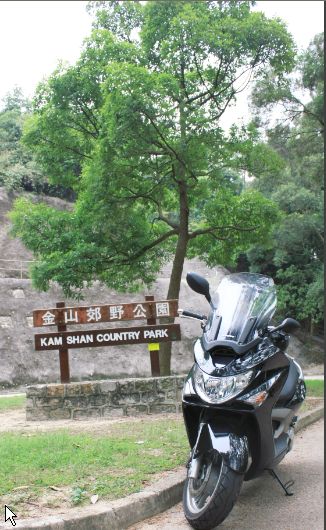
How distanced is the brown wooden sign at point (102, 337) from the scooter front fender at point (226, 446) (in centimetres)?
533

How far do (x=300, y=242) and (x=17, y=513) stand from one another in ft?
52.2

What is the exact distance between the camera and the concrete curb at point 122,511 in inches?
134

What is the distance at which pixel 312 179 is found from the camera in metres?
14.8

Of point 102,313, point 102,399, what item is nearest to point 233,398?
point 102,399

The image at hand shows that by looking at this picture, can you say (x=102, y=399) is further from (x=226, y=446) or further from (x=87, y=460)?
(x=226, y=446)

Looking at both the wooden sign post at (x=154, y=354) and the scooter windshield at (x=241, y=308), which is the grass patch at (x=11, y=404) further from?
the scooter windshield at (x=241, y=308)

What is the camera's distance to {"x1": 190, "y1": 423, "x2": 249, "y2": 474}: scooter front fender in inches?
135

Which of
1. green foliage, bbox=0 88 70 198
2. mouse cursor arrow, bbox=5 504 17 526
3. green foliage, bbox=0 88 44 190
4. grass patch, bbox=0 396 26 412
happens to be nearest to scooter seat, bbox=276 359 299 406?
mouse cursor arrow, bbox=5 504 17 526

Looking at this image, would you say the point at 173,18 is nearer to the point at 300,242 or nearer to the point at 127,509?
the point at 127,509

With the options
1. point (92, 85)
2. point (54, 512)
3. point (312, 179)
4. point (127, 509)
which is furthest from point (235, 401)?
point (312, 179)

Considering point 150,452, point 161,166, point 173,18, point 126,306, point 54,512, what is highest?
point 173,18

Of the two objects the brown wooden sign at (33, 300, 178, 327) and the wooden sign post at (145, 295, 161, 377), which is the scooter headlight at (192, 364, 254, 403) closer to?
the brown wooden sign at (33, 300, 178, 327)

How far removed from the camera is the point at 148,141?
8.97 m

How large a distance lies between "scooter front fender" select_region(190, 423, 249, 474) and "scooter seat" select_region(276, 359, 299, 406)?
2.11ft
